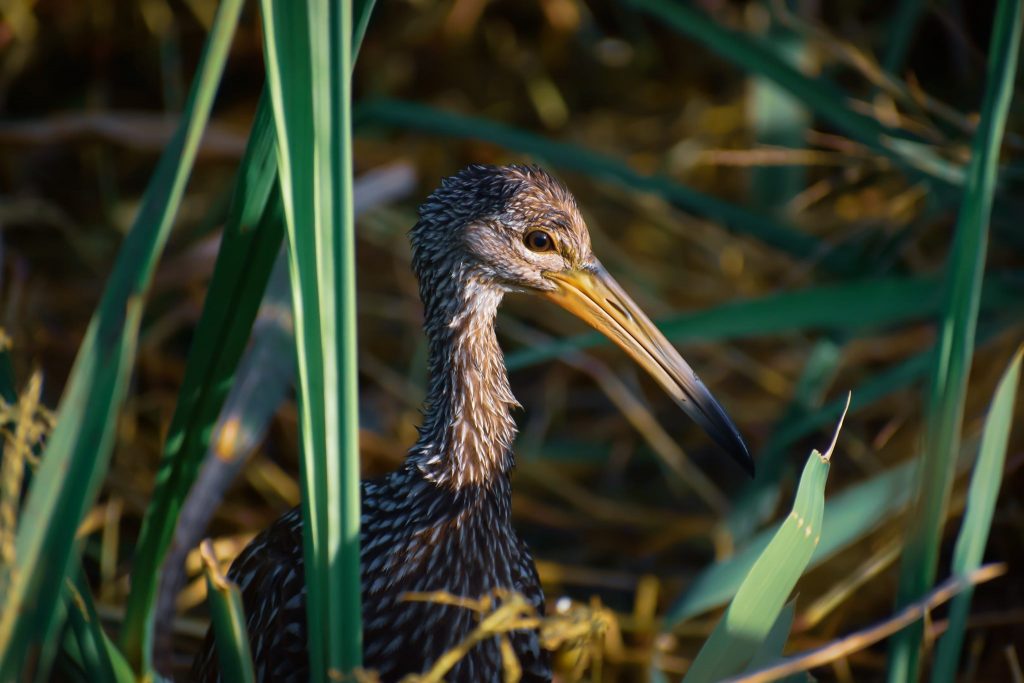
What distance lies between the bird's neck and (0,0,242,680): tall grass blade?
58cm

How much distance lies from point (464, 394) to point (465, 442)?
0.24 feet

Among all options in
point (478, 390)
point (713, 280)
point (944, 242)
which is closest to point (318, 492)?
point (478, 390)

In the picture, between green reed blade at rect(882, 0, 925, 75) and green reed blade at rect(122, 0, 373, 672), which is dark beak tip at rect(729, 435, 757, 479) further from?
green reed blade at rect(882, 0, 925, 75)

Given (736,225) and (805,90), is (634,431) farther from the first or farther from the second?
(805,90)

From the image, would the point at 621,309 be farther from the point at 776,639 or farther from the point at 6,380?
the point at 6,380

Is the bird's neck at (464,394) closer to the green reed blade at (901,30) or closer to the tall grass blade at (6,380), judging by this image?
the tall grass blade at (6,380)

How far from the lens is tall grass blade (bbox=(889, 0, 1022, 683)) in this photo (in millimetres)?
1430

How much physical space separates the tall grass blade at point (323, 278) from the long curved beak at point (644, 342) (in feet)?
2.26

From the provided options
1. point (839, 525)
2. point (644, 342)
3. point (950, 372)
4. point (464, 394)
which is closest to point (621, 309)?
point (644, 342)

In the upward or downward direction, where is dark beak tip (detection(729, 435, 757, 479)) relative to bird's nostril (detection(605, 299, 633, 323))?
downward

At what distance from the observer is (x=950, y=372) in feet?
4.67

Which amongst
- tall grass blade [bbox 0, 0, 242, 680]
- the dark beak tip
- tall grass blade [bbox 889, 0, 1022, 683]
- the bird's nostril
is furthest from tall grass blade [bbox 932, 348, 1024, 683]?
tall grass blade [bbox 0, 0, 242, 680]

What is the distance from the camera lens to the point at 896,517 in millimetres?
2475

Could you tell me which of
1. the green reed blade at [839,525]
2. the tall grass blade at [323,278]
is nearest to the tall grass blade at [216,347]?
the tall grass blade at [323,278]
